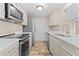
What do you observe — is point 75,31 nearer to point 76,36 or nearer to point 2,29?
point 76,36

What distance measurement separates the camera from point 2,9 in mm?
1517

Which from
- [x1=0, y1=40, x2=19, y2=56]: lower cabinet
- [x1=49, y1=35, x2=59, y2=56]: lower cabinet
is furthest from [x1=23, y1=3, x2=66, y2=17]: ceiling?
[x1=49, y1=35, x2=59, y2=56]: lower cabinet

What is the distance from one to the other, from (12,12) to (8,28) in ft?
1.58

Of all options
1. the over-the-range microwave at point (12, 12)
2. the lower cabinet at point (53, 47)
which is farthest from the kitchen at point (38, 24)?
the lower cabinet at point (53, 47)

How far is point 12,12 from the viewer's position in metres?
1.79

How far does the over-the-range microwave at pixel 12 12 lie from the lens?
5.31ft

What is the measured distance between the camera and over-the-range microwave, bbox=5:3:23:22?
1620mm

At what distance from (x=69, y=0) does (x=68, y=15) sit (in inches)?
36.3

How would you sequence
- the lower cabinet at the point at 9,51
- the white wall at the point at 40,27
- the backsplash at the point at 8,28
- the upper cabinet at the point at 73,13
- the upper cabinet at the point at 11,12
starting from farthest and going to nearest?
the backsplash at the point at 8,28, the upper cabinet at the point at 73,13, the white wall at the point at 40,27, the upper cabinet at the point at 11,12, the lower cabinet at the point at 9,51

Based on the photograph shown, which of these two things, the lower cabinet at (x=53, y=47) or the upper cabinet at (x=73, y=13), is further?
the lower cabinet at (x=53, y=47)

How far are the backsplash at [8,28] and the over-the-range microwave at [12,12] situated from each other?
177mm

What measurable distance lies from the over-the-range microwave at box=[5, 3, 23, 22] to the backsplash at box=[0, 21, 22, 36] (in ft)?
0.58

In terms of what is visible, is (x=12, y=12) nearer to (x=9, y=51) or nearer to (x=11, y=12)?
(x=11, y=12)

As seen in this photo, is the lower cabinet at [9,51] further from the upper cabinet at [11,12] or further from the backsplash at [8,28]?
the backsplash at [8,28]
